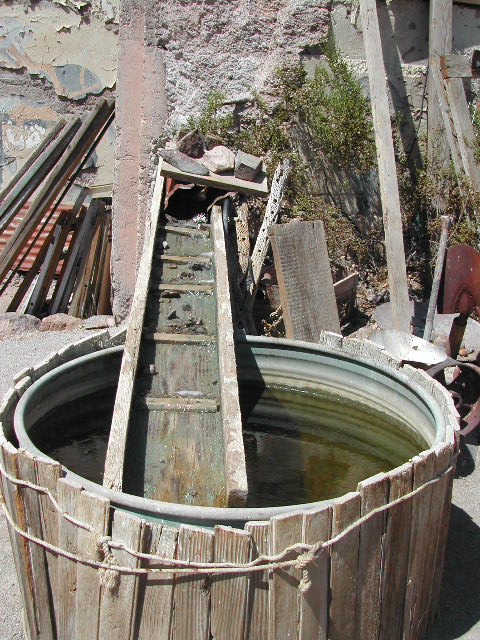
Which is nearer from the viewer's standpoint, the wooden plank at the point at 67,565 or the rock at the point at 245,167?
the wooden plank at the point at 67,565

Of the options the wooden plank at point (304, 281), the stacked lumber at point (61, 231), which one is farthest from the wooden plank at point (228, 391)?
the stacked lumber at point (61, 231)

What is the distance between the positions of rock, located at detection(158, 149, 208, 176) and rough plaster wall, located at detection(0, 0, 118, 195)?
4.43 metres

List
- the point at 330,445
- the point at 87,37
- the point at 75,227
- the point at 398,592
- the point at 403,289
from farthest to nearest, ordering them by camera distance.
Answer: the point at 87,37 < the point at 75,227 < the point at 403,289 < the point at 330,445 < the point at 398,592

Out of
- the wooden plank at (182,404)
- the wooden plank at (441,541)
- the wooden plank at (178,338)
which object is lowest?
the wooden plank at (441,541)

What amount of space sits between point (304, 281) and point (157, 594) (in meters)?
3.25

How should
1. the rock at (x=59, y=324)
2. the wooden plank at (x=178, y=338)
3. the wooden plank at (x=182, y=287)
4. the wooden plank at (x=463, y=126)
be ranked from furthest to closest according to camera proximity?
the rock at (x=59, y=324)
the wooden plank at (x=463, y=126)
the wooden plank at (x=182, y=287)
the wooden plank at (x=178, y=338)

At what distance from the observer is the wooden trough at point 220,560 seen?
2.04 m

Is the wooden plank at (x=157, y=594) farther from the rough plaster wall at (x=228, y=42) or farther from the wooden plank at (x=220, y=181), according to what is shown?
the rough plaster wall at (x=228, y=42)

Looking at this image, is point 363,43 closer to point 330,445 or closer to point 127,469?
point 330,445

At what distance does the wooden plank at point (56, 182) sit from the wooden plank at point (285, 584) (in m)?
5.30

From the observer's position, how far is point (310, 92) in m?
5.70

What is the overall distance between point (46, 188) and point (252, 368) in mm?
4133

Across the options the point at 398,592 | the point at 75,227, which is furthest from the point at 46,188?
the point at 398,592

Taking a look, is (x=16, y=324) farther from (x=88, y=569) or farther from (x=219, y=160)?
(x=88, y=569)
